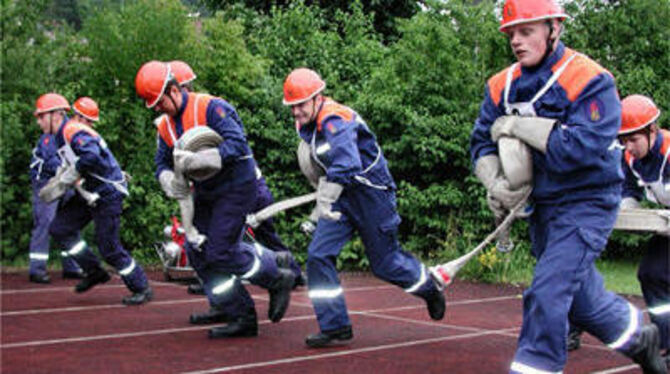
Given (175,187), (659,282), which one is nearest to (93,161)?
(175,187)

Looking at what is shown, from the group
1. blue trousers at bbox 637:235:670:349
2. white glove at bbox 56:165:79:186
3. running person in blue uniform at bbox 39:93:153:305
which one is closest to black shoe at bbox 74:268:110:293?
running person in blue uniform at bbox 39:93:153:305

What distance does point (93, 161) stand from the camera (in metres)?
9.24

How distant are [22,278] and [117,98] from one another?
298cm

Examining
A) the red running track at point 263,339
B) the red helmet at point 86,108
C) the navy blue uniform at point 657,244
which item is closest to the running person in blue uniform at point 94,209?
the red running track at point 263,339

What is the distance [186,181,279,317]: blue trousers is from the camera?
7188 mm

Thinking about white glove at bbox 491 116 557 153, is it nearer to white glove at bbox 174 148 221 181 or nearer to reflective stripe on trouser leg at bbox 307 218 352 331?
reflective stripe on trouser leg at bbox 307 218 352 331

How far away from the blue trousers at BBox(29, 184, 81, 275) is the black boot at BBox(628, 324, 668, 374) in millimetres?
8197

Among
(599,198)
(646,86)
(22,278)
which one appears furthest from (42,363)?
(646,86)

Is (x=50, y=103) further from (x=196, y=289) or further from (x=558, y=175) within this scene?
(x=558, y=175)

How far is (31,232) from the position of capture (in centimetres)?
1295

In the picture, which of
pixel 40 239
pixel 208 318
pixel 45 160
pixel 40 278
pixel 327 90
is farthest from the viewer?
pixel 327 90

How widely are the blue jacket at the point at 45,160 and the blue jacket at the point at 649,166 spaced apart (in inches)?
273

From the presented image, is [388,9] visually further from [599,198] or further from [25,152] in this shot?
[599,198]

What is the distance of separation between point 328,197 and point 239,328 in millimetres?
1493
